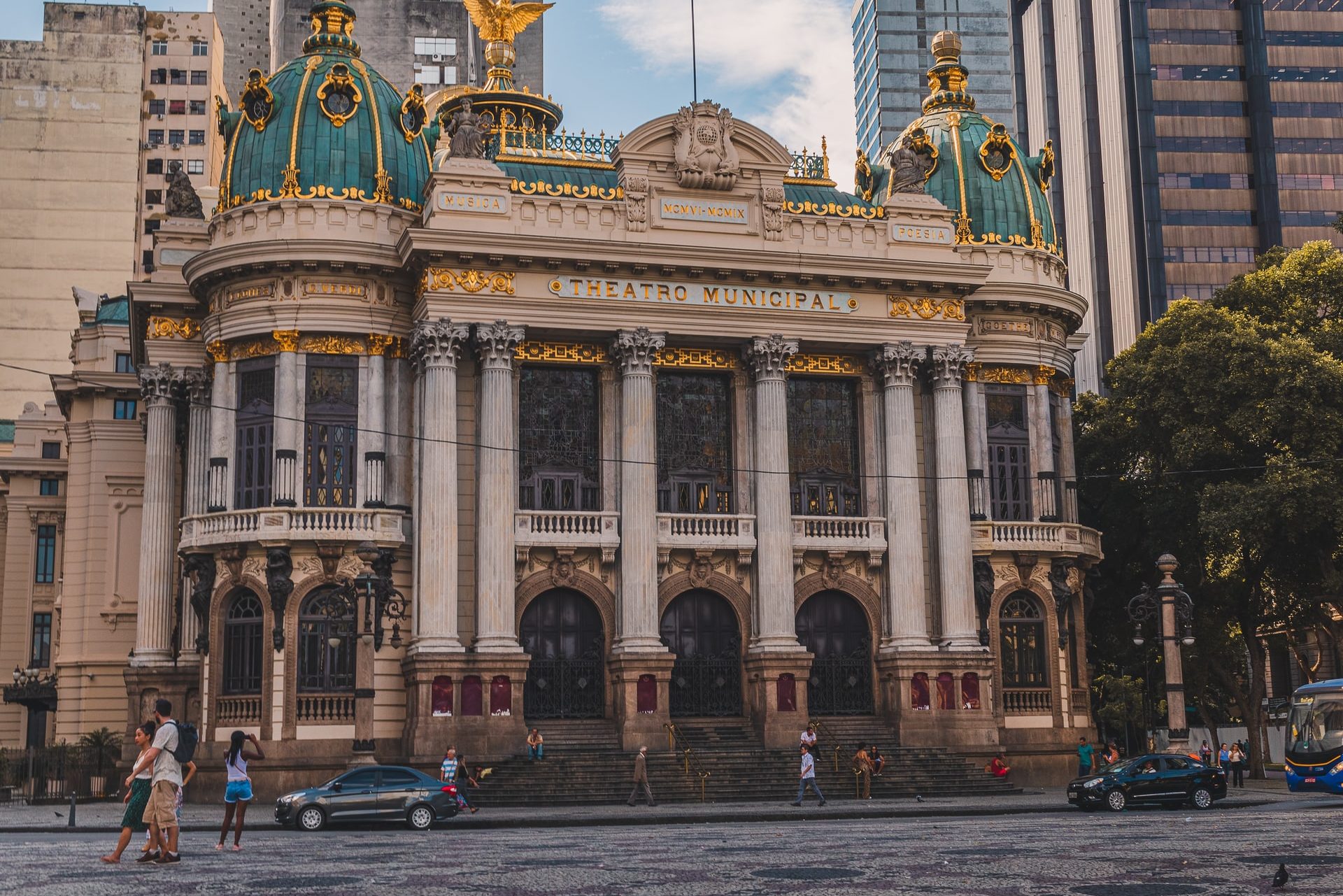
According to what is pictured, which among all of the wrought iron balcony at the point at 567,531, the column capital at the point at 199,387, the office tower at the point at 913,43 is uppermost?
the office tower at the point at 913,43

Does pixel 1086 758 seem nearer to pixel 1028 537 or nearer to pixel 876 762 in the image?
pixel 876 762

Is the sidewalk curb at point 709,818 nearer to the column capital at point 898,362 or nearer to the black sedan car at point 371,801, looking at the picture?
the black sedan car at point 371,801

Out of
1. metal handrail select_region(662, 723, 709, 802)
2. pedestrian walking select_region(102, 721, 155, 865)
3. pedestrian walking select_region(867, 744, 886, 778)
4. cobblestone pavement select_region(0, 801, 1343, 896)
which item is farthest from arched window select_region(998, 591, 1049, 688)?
pedestrian walking select_region(102, 721, 155, 865)

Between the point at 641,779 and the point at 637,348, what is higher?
the point at 637,348

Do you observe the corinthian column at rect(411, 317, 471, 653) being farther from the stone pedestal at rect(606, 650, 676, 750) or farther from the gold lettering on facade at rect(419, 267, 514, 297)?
the stone pedestal at rect(606, 650, 676, 750)

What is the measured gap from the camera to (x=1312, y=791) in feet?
145

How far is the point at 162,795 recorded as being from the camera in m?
22.0

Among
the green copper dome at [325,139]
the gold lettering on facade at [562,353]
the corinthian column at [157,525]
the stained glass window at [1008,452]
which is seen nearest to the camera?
the gold lettering on facade at [562,353]

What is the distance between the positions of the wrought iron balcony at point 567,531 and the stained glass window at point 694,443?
206 cm

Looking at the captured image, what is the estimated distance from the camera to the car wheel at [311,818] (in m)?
33.6

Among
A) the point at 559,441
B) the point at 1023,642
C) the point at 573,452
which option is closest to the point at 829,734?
the point at 1023,642

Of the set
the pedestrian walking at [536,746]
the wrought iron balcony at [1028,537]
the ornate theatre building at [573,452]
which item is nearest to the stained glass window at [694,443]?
the ornate theatre building at [573,452]

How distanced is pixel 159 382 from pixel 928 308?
2415 cm

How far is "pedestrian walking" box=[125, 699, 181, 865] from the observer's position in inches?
866
